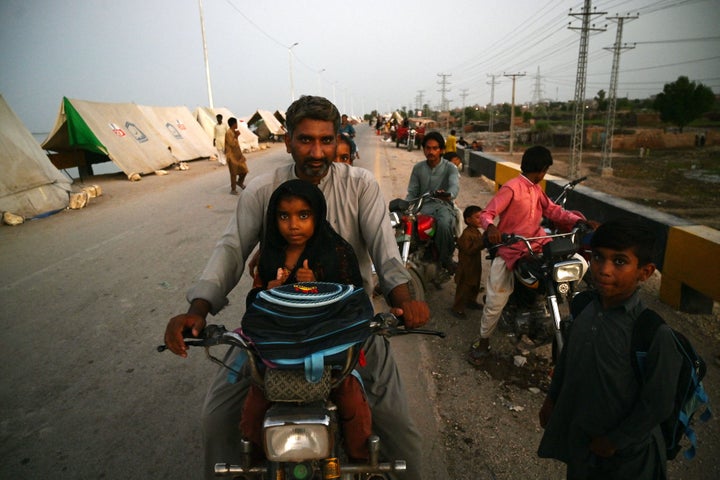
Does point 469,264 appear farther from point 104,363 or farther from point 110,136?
point 110,136

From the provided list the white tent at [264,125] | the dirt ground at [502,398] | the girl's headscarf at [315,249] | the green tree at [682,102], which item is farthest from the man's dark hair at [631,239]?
the green tree at [682,102]

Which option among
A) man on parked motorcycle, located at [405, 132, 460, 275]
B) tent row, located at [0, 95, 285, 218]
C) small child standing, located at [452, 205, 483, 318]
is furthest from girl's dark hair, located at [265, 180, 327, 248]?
tent row, located at [0, 95, 285, 218]

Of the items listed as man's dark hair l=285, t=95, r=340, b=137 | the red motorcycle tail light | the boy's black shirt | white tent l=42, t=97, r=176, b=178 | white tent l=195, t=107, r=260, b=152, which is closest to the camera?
the boy's black shirt

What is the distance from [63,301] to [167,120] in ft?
59.8

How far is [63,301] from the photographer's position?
514 cm

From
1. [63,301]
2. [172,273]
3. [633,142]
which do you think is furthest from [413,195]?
[633,142]

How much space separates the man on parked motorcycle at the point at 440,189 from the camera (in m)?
5.17

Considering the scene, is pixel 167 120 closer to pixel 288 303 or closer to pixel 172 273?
pixel 172 273

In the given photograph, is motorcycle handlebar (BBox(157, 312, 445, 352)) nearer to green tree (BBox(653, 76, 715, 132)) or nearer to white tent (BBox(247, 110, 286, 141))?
white tent (BBox(247, 110, 286, 141))

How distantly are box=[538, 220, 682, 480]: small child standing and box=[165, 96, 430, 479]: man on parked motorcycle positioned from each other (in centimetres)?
71

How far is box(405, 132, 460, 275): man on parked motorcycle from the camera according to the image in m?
5.17

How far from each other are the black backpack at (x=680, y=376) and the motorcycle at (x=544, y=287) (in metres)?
1.21

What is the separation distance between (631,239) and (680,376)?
0.58m

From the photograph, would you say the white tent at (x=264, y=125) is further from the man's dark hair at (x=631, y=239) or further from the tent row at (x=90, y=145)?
the man's dark hair at (x=631, y=239)
